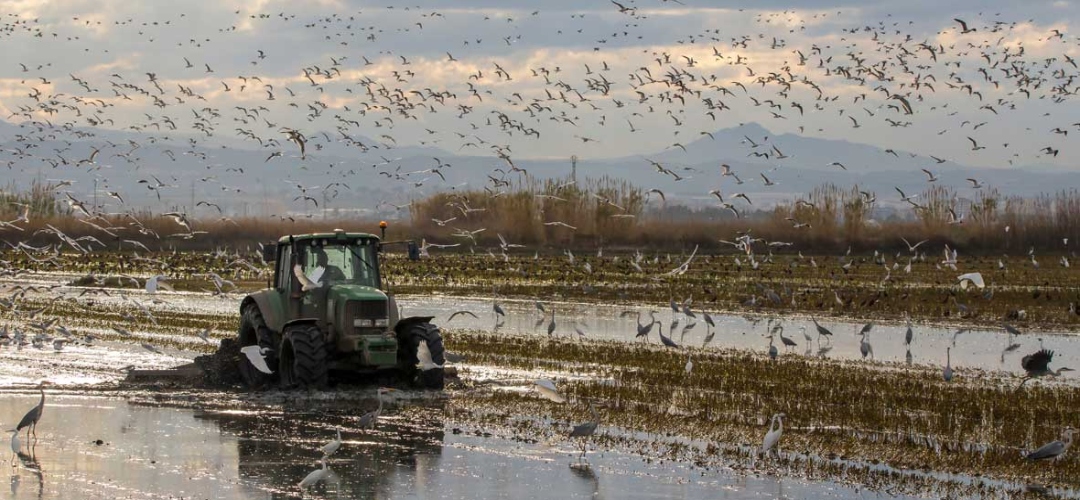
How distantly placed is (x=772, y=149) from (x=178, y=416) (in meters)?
16.5

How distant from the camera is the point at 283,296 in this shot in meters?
18.6

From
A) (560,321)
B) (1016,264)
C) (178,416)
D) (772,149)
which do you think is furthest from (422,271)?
(178,416)

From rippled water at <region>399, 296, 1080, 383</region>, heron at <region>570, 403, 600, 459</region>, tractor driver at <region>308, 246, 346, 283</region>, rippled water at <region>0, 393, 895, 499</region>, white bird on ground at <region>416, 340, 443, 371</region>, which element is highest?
tractor driver at <region>308, 246, 346, 283</region>

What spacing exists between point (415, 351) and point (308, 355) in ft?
4.86

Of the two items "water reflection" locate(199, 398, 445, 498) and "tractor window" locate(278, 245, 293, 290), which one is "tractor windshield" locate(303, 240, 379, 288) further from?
"water reflection" locate(199, 398, 445, 498)

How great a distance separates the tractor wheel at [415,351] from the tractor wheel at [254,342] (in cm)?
175

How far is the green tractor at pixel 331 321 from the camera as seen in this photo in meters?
17.2

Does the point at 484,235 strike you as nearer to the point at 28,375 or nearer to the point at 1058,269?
the point at 1058,269

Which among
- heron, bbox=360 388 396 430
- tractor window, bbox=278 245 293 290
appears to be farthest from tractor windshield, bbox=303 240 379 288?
heron, bbox=360 388 396 430

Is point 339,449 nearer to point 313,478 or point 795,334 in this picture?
point 313,478

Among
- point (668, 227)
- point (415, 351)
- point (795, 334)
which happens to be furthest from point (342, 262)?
point (668, 227)

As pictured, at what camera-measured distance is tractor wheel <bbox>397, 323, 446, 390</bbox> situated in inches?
694


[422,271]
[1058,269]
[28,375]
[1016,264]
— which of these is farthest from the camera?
[1016,264]

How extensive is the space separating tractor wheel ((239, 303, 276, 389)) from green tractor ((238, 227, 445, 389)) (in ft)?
0.04
